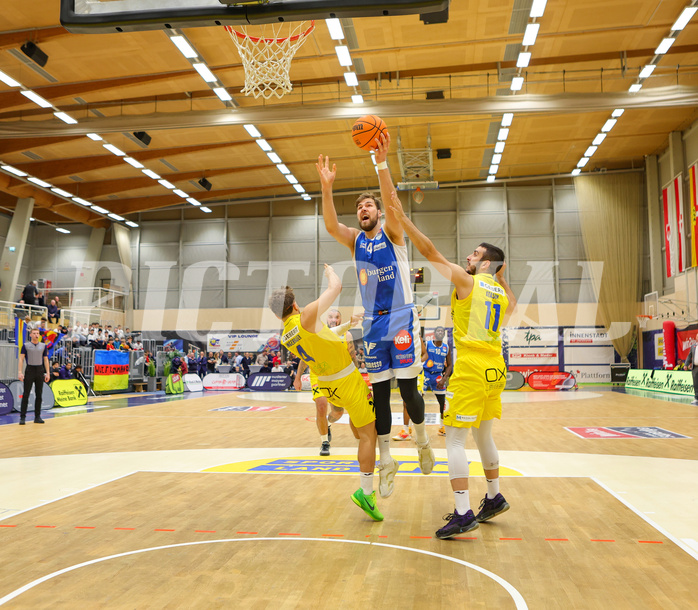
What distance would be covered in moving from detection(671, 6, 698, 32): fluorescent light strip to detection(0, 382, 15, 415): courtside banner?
20.1m

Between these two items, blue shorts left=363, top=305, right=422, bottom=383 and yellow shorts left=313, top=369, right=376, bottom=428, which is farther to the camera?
yellow shorts left=313, top=369, right=376, bottom=428

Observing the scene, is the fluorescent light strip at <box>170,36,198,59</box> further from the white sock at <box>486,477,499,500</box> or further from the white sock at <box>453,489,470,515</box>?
the white sock at <box>453,489,470,515</box>

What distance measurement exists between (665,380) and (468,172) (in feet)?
45.8

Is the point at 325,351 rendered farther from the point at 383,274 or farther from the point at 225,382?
the point at 225,382

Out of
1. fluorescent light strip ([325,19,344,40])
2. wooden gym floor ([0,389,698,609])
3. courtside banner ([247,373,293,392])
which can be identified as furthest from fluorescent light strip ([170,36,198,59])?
courtside banner ([247,373,293,392])

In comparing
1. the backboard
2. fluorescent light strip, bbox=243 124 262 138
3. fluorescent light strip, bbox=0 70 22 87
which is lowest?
the backboard

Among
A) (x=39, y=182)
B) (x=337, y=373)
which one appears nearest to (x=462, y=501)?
(x=337, y=373)

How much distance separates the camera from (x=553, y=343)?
28.8m

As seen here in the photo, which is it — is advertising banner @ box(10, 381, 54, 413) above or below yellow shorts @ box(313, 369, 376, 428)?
below

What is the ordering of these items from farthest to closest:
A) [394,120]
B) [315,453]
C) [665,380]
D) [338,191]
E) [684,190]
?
[338,191]
[684,190]
[394,120]
[665,380]
[315,453]

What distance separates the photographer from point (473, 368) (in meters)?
4.30

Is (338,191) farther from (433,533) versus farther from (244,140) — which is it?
(433,533)

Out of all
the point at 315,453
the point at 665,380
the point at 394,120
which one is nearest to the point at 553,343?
the point at 665,380

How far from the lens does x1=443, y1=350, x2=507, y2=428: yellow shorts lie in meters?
4.25
